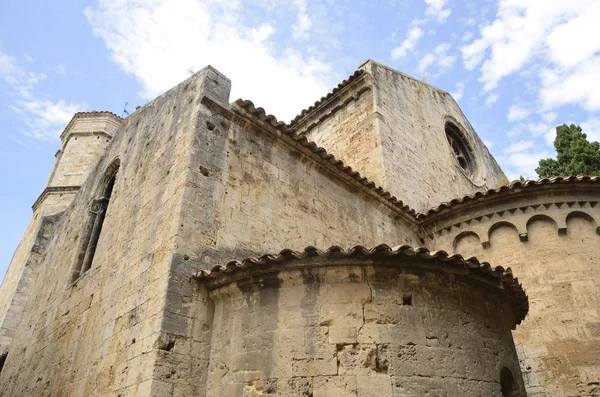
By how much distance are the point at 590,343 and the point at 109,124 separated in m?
16.8

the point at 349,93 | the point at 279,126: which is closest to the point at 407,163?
the point at 349,93

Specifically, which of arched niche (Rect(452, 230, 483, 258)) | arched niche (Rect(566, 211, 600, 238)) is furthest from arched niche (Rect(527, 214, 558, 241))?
arched niche (Rect(452, 230, 483, 258))

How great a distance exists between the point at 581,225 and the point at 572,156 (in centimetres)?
844

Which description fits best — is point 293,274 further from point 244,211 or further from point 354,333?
point 244,211

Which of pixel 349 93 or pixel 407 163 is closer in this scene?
pixel 407 163

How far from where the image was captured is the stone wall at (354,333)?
13.7 feet

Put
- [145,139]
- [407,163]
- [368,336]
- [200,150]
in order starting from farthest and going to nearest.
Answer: [407,163]
[145,139]
[200,150]
[368,336]

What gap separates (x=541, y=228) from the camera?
7.26 metres

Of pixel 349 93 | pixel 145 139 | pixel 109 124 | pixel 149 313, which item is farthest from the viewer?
pixel 109 124

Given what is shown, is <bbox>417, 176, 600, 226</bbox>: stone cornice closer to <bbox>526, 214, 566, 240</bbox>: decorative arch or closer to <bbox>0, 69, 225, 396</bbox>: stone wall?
<bbox>526, 214, 566, 240</bbox>: decorative arch

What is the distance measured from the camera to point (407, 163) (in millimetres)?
10312

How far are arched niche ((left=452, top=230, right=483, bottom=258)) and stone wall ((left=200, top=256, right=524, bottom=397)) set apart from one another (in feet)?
9.35

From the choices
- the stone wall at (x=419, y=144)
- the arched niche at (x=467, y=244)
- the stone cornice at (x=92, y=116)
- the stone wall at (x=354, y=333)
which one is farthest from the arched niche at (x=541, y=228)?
the stone cornice at (x=92, y=116)

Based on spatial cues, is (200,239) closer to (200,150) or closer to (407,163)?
(200,150)
